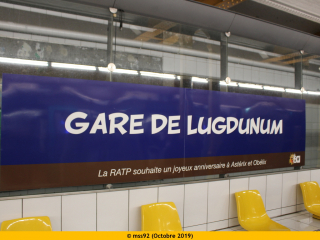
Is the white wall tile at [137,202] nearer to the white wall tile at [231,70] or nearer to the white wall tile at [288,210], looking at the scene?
the white wall tile at [231,70]

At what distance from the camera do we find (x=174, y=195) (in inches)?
129

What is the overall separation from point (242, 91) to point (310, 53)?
2138mm

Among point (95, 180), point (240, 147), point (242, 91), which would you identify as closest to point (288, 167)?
point (240, 147)

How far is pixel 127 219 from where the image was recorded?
9.73ft

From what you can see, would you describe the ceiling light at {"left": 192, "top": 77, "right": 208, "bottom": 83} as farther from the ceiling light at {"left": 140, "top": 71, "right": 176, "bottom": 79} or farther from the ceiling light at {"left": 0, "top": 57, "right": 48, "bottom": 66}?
the ceiling light at {"left": 0, "top": 57, "right": 48, "bottom": 66}

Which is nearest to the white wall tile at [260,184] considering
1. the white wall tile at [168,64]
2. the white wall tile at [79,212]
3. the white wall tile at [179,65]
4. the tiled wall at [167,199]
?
the tiled wall at [167,199]

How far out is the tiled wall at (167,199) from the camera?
2.64 meters

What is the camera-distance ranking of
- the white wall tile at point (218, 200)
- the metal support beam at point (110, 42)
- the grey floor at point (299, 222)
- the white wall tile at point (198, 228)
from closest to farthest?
the metal support beam at point (110, 42)
the white wall tile at point (198, 228)
the white wall tile at point (218, 200)
the grey floor at point (299, 222)

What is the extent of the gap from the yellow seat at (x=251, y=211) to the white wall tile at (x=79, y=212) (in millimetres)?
2106

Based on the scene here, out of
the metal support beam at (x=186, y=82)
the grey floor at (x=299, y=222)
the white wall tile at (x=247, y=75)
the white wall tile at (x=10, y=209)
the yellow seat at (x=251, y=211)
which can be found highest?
the white wall tile at (x=247, y=75)

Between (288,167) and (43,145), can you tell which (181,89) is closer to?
(43,145)

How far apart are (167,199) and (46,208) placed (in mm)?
1493

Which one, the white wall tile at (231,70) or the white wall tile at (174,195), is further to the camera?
the white wall tile at (231,70)

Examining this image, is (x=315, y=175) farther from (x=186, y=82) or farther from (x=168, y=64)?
(x=168, y=64)
